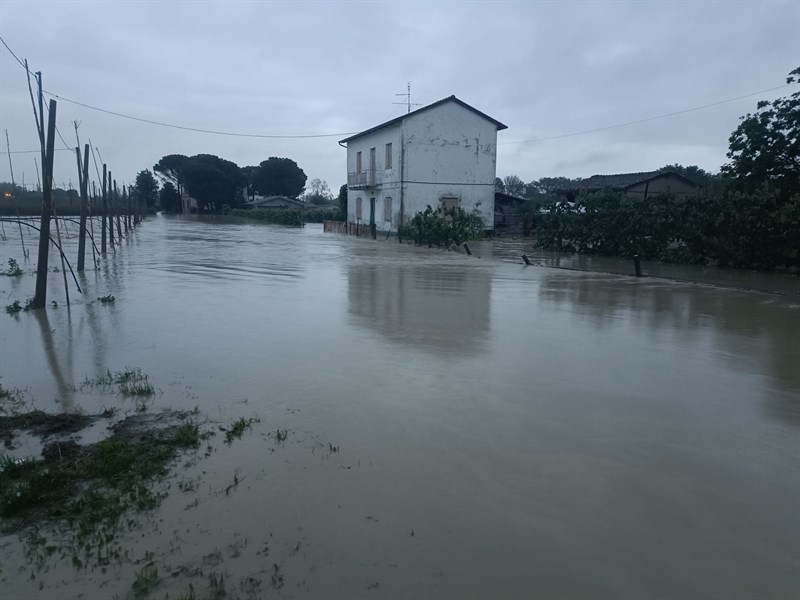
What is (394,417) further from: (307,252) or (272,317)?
(307,252)

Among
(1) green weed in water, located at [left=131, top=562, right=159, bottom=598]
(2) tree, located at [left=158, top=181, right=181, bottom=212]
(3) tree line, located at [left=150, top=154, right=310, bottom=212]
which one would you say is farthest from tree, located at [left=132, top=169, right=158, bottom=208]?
(1) green weed in water, located at [left=131, top=562, right=159, bottom=598]

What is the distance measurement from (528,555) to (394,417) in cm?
259

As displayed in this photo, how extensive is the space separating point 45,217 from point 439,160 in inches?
1125

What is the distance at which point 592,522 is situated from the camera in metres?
4.57

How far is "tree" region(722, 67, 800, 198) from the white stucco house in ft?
61.9

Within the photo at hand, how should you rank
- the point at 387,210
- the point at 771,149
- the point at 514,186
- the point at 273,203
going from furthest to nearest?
the point at 273,203
the point at 514,186
the point at 387,210
the point at 771,149

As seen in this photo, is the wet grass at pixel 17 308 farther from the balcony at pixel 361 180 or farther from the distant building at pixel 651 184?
the balcony at pixel 361 180

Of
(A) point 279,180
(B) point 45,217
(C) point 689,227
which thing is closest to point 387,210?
(C) point 689,227

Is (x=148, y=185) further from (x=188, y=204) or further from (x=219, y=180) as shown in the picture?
(x=219, y=180)

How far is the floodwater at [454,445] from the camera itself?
13.1 feet

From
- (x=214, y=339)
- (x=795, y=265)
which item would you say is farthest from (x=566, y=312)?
(x=795, y=265)

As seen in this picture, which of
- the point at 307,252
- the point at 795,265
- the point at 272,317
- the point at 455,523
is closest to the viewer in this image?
the point at 455,523

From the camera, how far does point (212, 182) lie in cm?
9025

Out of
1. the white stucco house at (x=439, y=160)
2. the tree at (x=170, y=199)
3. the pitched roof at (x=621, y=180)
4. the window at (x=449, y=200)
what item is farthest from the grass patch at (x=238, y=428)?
the tree at (x=170, y=199)
